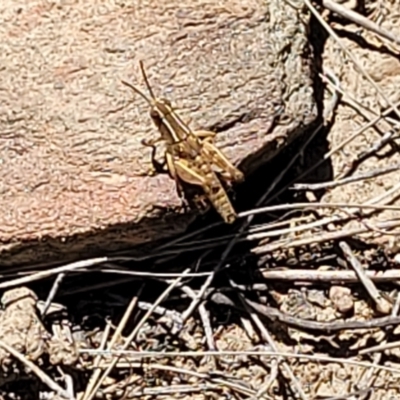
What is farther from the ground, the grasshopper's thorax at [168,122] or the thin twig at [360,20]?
the thin twig at [360,20]

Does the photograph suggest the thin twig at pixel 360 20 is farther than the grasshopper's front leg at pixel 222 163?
Yes

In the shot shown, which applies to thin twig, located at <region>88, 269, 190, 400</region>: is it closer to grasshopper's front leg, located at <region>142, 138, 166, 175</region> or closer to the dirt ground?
the dirt ground

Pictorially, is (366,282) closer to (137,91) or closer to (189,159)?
(189,159)

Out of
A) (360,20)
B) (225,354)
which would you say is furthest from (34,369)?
(360,20)

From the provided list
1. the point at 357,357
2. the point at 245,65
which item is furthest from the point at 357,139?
the point at 357,357

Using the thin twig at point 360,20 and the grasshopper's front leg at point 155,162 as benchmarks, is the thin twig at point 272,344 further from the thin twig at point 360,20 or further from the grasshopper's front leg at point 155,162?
the thin twig at point 360,20

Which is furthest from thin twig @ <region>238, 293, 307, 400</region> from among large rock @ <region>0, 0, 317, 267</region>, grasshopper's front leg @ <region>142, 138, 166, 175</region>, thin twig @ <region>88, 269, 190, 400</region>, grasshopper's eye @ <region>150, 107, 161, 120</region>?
grasshopper's eye @ <region>150, 107, 161, 120</region>

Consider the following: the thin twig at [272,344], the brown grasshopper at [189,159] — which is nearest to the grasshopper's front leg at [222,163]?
the brown grasshopper at [189,159]
